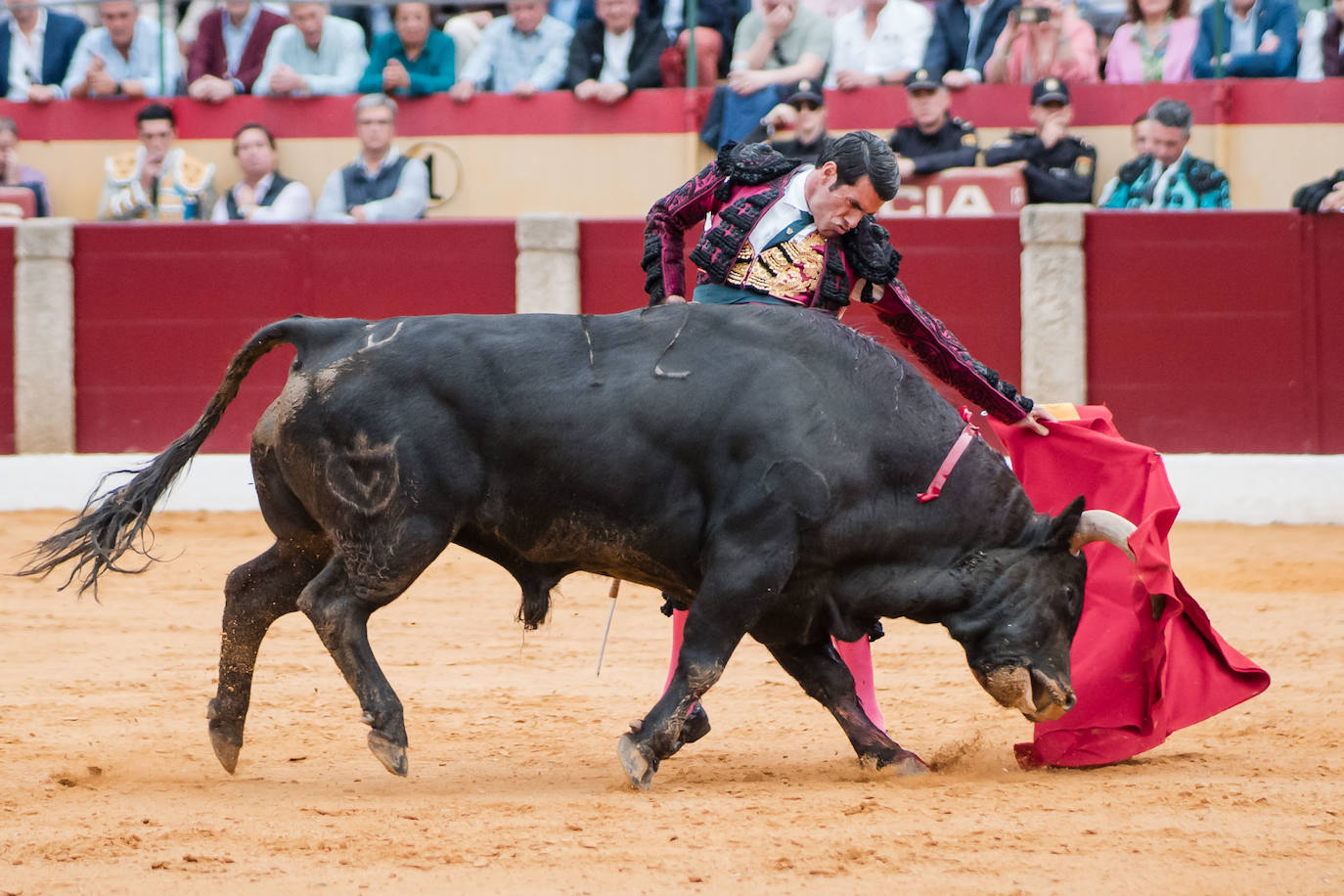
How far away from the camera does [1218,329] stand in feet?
28.6

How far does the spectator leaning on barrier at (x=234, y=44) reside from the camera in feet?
34.2

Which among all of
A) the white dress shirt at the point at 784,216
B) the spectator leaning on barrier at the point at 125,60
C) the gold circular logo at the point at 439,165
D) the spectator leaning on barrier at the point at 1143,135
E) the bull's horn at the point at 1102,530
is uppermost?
the spectator leaning on barrier at the point at 125,60

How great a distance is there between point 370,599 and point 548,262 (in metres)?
5.33

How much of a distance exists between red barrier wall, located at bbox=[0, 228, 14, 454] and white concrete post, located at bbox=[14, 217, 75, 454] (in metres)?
0.03

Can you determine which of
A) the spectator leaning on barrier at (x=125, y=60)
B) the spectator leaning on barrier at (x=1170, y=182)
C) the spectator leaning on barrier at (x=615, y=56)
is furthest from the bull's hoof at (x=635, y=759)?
the spectator leaning on barrier at (x=125, y=60)

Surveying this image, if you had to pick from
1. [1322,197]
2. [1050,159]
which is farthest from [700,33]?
[1322,197]

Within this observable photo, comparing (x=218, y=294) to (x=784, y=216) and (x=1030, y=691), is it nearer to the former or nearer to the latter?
(x=784, y=216)

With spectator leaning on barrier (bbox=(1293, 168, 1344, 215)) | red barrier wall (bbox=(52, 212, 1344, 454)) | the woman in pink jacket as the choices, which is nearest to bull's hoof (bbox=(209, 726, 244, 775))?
red barrier wall (bbox=(52, 212, 1344, 454))

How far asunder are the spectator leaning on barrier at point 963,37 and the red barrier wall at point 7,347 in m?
5.03

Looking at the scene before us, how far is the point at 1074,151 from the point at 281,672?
5252mm

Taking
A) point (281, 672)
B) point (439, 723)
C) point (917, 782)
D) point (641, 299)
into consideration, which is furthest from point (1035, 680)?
point (641, 299)

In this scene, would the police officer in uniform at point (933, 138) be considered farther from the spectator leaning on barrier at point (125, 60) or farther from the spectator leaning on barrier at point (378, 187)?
the spectator leaning on barrier at point (125, 60)

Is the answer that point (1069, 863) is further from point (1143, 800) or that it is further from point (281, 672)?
point (281, 672)

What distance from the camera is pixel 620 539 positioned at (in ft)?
13.1
